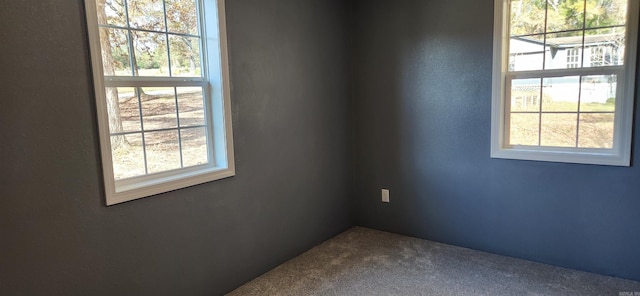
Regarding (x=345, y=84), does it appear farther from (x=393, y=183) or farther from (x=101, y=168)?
(x=101, y=168)

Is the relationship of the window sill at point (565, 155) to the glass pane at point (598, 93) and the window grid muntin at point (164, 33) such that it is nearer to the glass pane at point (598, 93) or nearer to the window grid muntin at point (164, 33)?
the glass pane at point (598, 93)

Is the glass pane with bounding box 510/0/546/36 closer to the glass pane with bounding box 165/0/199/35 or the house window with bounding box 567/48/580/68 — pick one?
the house window with bounding box 567/48/580/68

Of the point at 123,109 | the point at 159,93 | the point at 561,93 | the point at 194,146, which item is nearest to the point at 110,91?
the point at 123,109

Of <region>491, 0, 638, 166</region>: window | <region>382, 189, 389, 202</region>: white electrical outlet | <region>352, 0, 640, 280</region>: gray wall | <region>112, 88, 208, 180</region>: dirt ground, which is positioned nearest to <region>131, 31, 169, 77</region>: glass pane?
<region>112, 88, 208, 180</region>: dirt ground

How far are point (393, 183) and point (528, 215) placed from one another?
3.61 ft

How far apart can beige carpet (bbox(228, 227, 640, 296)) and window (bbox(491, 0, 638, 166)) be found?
0.80 metres

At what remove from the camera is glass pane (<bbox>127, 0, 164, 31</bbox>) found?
2.08m

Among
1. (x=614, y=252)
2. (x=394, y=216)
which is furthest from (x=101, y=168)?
(x=614, y=252)

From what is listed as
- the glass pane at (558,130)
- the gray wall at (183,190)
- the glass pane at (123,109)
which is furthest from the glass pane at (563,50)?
the glass pane at (123,109)

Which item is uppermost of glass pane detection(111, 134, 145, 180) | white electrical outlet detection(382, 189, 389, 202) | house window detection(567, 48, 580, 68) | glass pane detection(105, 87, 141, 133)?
house window detection(567, 48, 580, 68)

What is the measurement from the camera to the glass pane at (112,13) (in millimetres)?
1961

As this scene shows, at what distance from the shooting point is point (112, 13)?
201cm

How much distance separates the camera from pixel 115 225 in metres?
2.01

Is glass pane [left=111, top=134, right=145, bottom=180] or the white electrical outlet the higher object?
glass pane [left=111, top=134, right=145, bottom=180]
